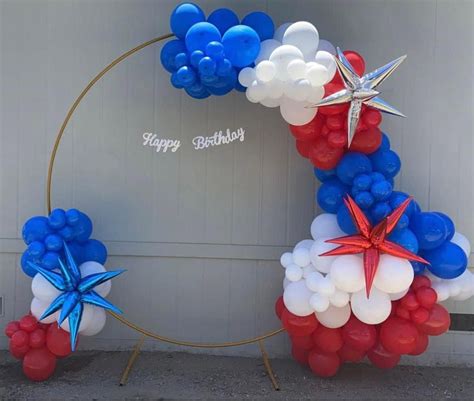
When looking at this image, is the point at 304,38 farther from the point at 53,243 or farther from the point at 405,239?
the point at 53,243

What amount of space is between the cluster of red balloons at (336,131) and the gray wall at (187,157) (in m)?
0.70

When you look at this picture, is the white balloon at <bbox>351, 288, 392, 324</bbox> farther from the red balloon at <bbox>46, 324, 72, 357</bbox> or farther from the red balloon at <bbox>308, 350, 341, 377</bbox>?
the red balloon at <bbox>46, 324, 72, 357</bbox>

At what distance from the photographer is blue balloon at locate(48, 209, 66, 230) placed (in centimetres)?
348

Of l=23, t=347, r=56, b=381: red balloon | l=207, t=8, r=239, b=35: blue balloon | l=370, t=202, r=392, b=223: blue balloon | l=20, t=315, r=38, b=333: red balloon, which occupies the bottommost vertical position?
l=23, t=347, r=56, b=381: red balloon

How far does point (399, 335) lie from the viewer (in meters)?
3.19

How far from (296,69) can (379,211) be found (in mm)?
976

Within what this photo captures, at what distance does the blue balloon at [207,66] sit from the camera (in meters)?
3.07

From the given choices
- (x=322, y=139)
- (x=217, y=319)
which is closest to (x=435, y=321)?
(x=322, y=139)

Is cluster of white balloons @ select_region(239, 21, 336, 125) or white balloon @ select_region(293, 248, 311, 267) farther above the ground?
cluster of white balloons @ select_region(239, 21, 336, 125)

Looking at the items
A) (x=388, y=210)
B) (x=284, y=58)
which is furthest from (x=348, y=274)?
(x=284, y=58)

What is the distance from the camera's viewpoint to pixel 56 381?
361 cm

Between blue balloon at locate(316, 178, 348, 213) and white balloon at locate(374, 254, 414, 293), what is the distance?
0.46 metres

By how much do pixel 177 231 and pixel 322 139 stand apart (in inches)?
56.4

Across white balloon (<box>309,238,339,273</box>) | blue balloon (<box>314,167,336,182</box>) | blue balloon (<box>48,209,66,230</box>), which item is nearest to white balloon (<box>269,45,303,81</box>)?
blue balloon (<box>314,167,336,182</box>)
